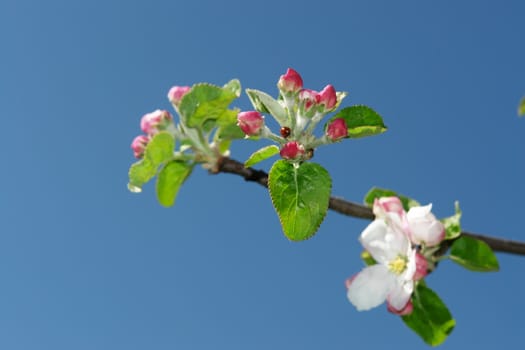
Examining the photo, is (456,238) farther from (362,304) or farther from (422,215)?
(362,304)

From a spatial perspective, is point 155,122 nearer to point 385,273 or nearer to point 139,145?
point 139,145

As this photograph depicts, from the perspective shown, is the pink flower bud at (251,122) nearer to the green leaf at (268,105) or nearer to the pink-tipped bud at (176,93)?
the green leaf at (268,105)

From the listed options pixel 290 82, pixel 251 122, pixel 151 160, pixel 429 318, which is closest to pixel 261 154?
pixel 251 122

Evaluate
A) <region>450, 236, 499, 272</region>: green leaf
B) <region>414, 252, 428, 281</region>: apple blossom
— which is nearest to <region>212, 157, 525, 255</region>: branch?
<region>450, 236, 499, 272</region>: green leaf

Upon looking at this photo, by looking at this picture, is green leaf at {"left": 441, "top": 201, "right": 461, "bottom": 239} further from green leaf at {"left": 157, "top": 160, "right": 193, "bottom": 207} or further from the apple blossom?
green leaf at {"left": 157, "top": 160, "right": 193, "bottom": 207}

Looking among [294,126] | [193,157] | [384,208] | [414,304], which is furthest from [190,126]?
[414,304]
